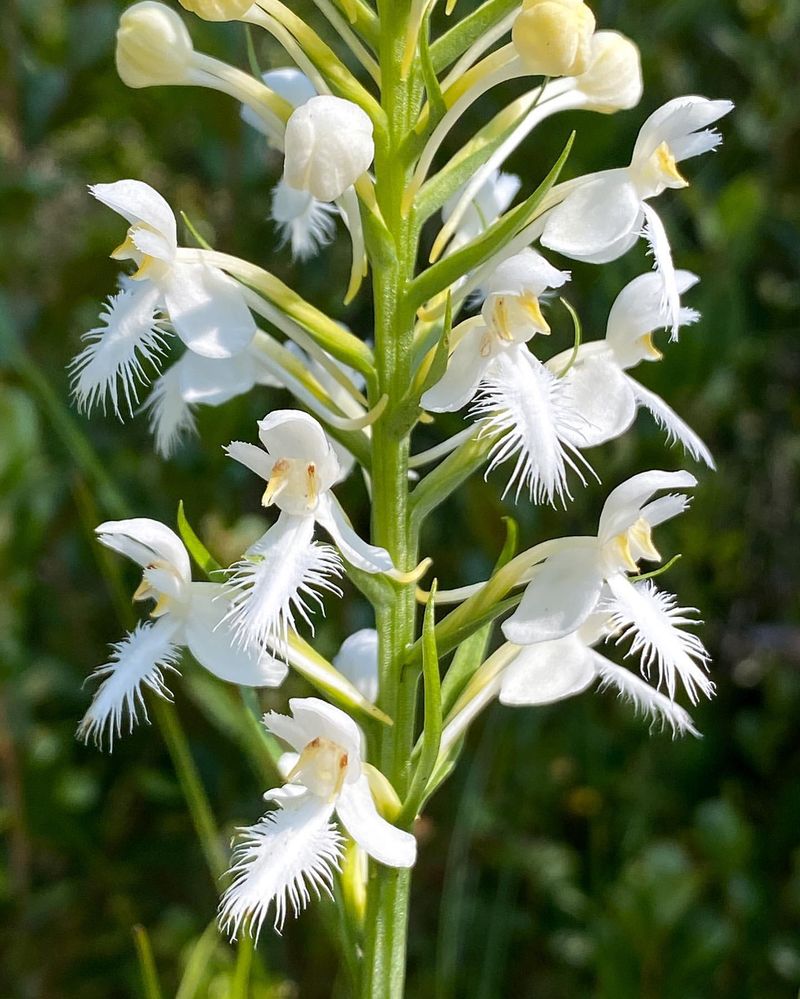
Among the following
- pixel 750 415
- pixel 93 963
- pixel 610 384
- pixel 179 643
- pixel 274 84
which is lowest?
pixel 750 415

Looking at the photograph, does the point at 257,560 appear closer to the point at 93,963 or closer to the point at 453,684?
the point at 453,684

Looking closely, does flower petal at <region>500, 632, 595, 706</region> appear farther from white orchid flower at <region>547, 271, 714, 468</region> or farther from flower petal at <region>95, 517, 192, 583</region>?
flower petal at <region>95, 517, 192, 583</region>

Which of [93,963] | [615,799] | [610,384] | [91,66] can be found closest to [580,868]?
[615,799]

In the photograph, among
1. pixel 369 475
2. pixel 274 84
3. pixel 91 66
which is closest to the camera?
A: pixel 369 475

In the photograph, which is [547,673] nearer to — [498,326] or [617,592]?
[617,592]

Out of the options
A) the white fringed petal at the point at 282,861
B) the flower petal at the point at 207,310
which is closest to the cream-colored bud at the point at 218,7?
the flower petal at the point at 207,310

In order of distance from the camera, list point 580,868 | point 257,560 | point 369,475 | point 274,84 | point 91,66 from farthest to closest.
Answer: point 580,868, point 91,66, point 274,84, point 369,475, point 257,560

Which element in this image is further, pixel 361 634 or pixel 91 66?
pixel 91 66
